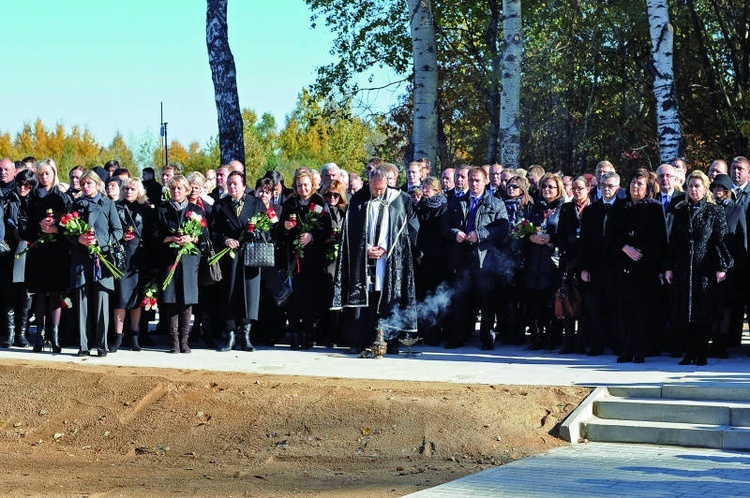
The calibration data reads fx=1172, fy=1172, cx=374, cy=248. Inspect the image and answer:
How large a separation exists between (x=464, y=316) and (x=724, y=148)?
13.0 meters

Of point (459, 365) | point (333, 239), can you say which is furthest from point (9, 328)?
point (459, 365)

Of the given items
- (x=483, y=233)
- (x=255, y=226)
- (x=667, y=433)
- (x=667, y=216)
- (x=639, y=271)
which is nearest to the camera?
(x=667, y=433)

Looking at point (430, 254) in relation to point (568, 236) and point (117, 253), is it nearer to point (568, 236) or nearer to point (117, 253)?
point (568, 236)

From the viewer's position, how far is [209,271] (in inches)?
582

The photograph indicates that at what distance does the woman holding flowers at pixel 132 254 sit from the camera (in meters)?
14.5

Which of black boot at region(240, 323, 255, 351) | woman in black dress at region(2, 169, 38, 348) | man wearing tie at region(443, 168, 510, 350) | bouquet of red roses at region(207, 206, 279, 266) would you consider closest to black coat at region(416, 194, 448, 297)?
man wearing tie at region(443, 168, 510, 350)

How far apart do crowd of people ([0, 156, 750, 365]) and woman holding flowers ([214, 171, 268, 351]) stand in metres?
0.03

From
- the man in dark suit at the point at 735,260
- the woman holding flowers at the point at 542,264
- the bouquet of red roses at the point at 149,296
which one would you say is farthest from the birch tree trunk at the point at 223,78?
the man in dark suit at the point at 735,260

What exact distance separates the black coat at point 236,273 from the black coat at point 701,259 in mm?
5283

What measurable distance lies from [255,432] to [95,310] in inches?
162

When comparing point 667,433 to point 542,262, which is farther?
point 542,262

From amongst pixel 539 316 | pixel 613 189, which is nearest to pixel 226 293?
pixel 539 316

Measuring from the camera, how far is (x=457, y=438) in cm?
1055

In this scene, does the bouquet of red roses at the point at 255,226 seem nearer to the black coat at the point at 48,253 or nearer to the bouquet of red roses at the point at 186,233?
the bouquet of red roses at the point at 186,233
